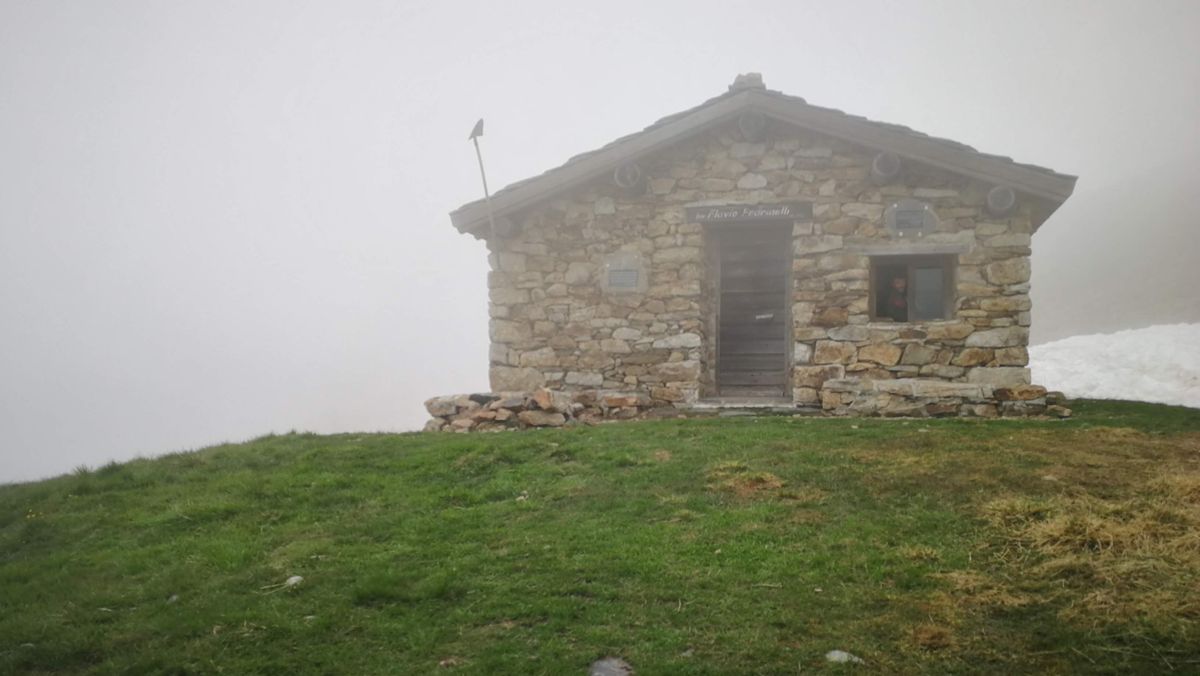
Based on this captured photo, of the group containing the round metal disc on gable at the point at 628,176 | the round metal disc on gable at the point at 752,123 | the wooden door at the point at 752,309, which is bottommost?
the wooden door at the point at 752,309

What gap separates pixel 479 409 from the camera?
11.0 m

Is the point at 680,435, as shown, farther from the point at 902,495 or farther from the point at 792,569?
the point at 792,569

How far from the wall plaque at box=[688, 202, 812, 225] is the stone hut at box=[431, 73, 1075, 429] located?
0.07 ft

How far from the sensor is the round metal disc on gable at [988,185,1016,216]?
10.6 meters

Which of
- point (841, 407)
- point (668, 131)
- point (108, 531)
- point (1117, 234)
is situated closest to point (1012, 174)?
point (841, 407)

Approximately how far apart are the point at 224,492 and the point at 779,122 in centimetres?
917

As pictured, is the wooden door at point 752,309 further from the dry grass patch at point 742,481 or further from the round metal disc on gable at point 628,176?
the dry grass patch at point 742,481

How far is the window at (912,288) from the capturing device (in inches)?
456

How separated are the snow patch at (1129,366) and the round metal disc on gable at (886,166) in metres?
7.17

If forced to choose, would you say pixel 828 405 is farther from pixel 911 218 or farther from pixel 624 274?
pixel 624 274

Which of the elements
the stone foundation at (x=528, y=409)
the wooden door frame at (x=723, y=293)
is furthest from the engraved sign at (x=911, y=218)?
the stone foundation at (x=528, y=409)

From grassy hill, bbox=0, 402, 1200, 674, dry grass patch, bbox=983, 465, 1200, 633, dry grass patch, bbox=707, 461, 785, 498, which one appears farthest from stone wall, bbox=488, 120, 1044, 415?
dry grass patch, bbox=983, 465, 1200, 633

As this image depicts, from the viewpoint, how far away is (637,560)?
512cm

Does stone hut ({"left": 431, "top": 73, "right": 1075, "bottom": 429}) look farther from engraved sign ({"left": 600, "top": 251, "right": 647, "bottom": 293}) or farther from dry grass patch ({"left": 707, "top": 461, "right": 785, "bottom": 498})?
dry grass patch ({"left": 707, "top": 461, "right": 785, "bottom": 498})
